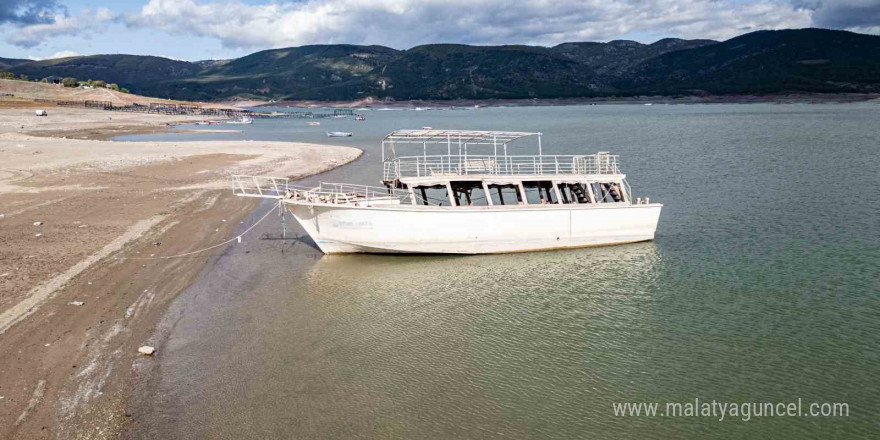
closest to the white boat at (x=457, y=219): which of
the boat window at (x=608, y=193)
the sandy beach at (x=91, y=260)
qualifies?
the boat window at (x=608, y=193)

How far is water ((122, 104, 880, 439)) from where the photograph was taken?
1262 cm

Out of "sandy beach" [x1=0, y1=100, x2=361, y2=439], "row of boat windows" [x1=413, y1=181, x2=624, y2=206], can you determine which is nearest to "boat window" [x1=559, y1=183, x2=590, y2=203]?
"row of boat windows" [x1=413, y1=181, x2=624, y2=206]

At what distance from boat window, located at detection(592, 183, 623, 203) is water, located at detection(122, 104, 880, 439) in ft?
9.12

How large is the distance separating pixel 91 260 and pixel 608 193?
22.8 m

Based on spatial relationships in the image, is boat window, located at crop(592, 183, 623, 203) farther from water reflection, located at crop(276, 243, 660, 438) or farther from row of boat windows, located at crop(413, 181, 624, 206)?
water reflection, located at crop(276, 243, 660, 438)

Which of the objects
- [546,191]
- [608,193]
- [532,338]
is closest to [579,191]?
[608,193]

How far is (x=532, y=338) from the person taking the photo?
16578mm

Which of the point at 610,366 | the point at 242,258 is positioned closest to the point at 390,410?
the point at 610,366

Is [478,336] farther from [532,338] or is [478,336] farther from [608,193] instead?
[608,193]

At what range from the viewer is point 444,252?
2464cm

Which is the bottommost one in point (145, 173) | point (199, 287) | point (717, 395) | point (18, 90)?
point (717, 395)

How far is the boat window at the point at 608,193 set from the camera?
27797 mm

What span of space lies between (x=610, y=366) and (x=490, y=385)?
331 centimetres

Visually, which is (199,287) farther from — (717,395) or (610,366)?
(717,395)
